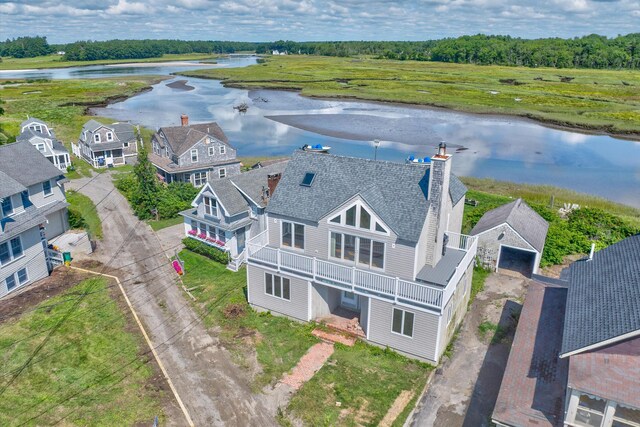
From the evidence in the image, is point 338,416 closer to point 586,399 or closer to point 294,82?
point 586,399

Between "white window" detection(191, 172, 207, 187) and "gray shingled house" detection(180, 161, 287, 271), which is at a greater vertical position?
"gray shingled house" detection(180, 161, 287, 271)

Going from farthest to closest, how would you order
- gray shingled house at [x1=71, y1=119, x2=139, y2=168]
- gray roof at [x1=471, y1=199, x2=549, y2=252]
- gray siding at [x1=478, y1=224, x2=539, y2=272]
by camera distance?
gray shingled house at [x1=71, y1=119, x2=139, y2=168]
gray roof at [x1=471, y1=199, x2=549, y2=252]
gray siding at [x1=478, y1=224, x2=539, y2=272]

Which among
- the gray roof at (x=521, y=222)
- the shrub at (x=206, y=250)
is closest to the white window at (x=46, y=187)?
the shrub at (x=206, y=250)

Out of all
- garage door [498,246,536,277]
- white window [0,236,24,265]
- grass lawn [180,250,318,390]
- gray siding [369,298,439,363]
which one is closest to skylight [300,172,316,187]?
gray siding [369,298,439,363]

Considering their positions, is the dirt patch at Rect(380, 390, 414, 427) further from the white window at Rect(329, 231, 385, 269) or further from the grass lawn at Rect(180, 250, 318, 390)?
the white window at Rect(329, 231, 385, 269)

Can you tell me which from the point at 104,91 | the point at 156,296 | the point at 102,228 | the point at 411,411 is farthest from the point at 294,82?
the point at 411,411

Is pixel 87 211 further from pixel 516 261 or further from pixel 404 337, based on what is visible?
pixel 516 261

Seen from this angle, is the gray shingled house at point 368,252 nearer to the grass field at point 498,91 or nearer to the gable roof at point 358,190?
the gable roof at point 358,190
